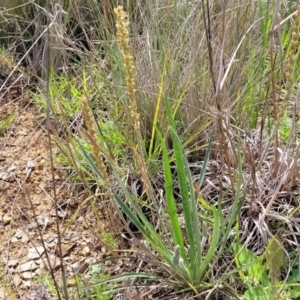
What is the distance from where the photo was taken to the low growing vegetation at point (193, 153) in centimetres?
84

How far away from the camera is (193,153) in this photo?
119cm

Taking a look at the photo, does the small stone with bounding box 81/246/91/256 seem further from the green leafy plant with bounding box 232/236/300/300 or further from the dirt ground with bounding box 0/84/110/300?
the green leafy plant with bounding box 232/236/300/300

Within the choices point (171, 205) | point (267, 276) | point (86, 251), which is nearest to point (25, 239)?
point (86, 251)

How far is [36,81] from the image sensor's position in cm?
156

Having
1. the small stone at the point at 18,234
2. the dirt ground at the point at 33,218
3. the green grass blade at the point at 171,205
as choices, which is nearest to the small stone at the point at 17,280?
the dirt ground at the point at 33,218

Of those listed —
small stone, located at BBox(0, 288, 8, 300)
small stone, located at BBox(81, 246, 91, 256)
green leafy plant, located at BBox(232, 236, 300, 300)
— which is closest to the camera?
green leafy plant, located at BBox(232, 236, 300, 300)

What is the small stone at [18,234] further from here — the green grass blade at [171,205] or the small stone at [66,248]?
the green grass blade at [171,205]

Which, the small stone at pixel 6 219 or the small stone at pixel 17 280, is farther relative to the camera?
the small stone at pixel 6 219

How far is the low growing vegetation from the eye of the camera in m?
0.84

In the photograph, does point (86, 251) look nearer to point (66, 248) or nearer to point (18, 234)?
point (66, 248)

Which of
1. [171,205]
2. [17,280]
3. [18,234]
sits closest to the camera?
[171,205]

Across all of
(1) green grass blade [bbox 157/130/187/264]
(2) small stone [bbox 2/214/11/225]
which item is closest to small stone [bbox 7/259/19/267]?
(2) small stone [bbox 2/214/11/225]

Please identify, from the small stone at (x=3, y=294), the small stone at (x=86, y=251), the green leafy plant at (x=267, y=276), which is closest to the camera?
the green leafy plant at (x=267, y=276)

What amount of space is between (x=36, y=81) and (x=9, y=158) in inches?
14.3
